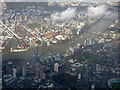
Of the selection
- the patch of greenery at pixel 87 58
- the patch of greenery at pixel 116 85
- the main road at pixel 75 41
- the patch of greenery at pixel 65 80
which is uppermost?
the main road at pixel 75 41

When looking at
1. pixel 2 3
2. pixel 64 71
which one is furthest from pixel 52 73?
pixel 2 3

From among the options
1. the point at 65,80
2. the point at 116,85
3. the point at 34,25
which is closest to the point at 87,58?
the point at 65,80

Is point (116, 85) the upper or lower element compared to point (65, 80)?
lower

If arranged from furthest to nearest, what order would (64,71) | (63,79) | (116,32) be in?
(116,32) → (64,71) → (63,79)

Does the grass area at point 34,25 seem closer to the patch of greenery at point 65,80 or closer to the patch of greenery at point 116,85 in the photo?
the patch of greenery at point 65,80

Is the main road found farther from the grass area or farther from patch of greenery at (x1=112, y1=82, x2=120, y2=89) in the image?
patch of greenery at (x1=112, y1=82, x2=120, y2=89)

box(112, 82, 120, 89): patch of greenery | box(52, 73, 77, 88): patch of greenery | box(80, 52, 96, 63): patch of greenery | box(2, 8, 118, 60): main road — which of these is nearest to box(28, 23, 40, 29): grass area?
box(2, 8, 118, 60): main road

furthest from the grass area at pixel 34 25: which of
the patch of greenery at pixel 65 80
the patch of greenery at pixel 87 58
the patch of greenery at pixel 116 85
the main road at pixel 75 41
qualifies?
the patch of greenery at pixel 116 85

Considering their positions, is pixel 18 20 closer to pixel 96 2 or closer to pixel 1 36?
pixel 1 36

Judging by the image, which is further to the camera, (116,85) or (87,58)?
(87,58)

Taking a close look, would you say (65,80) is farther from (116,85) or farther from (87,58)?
(87,58)

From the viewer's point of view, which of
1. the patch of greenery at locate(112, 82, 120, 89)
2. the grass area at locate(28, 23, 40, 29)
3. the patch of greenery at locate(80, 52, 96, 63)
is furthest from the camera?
the grass area at locate(28, 23, 40, 29)
